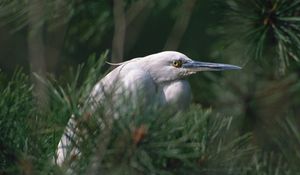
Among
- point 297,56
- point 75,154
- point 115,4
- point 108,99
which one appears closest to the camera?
point 108,99

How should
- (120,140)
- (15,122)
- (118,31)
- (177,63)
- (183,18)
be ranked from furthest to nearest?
1. (183,18)
2. (118,31)
3. (177,63)
4. (15,122)
5. (120,140)

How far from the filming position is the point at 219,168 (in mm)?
1631

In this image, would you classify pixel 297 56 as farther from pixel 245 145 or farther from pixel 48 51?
pixel 48 51

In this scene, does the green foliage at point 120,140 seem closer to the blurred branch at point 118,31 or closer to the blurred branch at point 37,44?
the blurred branch at point 37,44

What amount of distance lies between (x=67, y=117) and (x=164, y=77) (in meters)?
0.66

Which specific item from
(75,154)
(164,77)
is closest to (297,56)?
(164,77)

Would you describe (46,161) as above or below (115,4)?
above

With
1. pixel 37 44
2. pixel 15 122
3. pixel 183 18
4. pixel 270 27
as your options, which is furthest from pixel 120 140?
pixel 183 18

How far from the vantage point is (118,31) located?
8.23 feet

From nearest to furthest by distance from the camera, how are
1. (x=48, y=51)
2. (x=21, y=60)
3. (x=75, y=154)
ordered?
(x=75, y=154)
(x=48, y=51)
(x=21, y=60)

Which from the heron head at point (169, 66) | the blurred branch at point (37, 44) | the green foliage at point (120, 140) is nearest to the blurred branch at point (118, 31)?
the heron head at point (169, 66)

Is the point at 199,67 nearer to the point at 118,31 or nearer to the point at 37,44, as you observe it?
the point at 118,31

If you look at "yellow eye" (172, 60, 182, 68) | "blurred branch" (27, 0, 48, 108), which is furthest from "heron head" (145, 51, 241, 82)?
"blurred branch" (27, 0, 48, 108)

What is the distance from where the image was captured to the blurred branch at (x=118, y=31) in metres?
2.30
